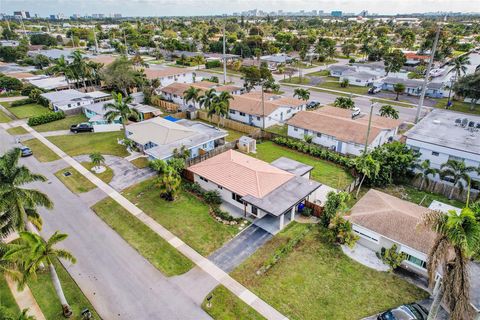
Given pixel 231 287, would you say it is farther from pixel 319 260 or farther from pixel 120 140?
pixel 120 140

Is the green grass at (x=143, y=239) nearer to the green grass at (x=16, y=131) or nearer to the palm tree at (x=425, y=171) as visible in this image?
the palm tree at (x=425, y=171)

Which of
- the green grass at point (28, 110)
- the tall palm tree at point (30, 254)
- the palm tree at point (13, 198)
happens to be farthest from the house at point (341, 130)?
the green grass at point (28, 110)

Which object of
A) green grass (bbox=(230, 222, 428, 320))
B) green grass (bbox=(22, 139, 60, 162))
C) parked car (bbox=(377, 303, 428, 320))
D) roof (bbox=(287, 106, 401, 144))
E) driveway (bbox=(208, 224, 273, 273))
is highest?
roof (bbox=(287, 106, 401, 144))

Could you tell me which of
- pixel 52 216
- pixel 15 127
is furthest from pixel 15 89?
pixel 52 216

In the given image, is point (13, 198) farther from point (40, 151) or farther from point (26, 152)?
point (40, 151)

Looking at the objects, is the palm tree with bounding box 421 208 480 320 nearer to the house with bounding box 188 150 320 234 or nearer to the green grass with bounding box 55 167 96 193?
the house with bounding box 188 150 320 234

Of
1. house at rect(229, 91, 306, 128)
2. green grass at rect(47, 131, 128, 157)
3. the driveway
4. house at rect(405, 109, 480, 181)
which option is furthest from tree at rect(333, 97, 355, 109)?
green grass at rect(47, 131, 128, 157)
